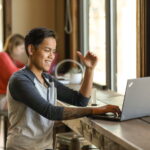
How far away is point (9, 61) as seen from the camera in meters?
3.66

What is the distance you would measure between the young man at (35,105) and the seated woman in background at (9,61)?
1553 millimetres

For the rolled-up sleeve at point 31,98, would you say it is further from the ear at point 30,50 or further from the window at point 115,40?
the window at point 115,40

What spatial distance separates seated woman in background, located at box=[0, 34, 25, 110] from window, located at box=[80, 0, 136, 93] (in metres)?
0.83

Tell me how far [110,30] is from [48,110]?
72.6 inches

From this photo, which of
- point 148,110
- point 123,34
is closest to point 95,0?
point 123,34

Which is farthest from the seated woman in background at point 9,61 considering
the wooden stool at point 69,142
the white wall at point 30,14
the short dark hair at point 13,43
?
the wooden stool at point 69,142

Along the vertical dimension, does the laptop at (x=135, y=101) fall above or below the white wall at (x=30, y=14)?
below

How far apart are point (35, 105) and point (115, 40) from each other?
5.99 feet

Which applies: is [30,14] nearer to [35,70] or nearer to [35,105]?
[35,70]

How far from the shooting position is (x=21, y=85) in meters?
1.93

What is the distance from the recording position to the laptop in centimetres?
182

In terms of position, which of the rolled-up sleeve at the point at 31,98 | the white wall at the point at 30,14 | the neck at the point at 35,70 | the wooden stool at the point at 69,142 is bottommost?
the wooden stool at the point at 69,142

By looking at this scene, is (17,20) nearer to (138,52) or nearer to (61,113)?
(138,52)

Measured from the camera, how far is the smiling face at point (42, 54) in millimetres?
2049
